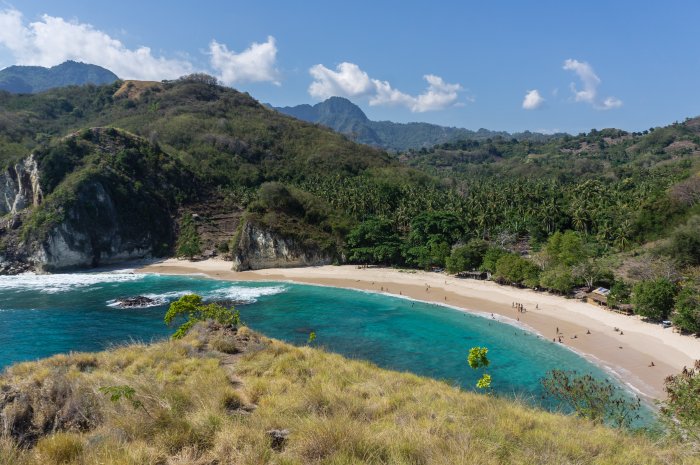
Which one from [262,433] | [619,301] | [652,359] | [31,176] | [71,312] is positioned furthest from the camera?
[31,176]

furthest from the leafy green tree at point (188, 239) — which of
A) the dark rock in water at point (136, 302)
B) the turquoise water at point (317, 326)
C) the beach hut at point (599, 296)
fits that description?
the beach hut at point (599, 296)

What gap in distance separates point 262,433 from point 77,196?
93.2 metres

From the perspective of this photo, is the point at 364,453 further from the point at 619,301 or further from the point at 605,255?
the point at 605,255

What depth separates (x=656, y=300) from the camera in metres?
39.2

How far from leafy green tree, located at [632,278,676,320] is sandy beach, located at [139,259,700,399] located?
4.29 feet

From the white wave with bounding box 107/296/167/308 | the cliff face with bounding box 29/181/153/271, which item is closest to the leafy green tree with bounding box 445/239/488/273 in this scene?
the white wave with bounding box 107/296/167/308

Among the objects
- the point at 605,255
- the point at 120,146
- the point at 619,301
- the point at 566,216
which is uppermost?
the point at 120,146

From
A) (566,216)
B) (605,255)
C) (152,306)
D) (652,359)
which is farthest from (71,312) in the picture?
(566,216)

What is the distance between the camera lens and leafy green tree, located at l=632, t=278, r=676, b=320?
39312 millimetres

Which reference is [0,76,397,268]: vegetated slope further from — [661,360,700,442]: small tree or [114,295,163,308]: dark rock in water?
[661,360,700,442]: small tree

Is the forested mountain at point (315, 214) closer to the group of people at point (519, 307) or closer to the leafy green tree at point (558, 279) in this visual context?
the leafy green tree at point (558, 279)

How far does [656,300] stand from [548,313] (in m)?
9.95

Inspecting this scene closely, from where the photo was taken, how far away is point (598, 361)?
33031 mm

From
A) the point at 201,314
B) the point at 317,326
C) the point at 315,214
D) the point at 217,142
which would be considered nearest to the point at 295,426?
the point at 201,314
